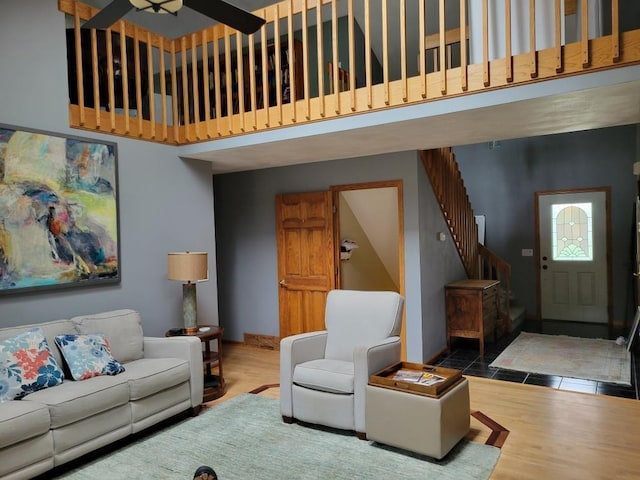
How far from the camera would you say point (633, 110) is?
312 cm

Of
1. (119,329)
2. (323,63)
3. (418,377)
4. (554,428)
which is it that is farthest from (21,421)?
(554,428)

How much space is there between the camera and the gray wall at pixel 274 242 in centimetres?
482

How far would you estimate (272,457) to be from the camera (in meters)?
2.91

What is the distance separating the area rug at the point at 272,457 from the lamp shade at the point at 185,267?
3.90 feet

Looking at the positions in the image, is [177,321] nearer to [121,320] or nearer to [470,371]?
[121,320]

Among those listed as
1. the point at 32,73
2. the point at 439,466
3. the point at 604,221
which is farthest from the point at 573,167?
the point at 32,73

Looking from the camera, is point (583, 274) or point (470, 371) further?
point (583, 274)

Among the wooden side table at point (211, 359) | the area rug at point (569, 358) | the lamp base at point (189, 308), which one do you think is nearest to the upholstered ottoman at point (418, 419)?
the wooden side table at point (211, 359)

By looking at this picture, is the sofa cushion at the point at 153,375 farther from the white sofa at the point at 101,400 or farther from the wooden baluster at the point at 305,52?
the wooden baluster at the point at 305,52

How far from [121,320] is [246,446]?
4.63ft

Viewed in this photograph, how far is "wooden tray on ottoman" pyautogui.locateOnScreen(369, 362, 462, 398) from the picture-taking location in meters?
2.82

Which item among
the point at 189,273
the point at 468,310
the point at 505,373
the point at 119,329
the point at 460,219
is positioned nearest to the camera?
the point at 119,329

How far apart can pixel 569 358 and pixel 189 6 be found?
4.93 meters

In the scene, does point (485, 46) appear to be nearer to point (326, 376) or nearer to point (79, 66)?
point (326, 376)
